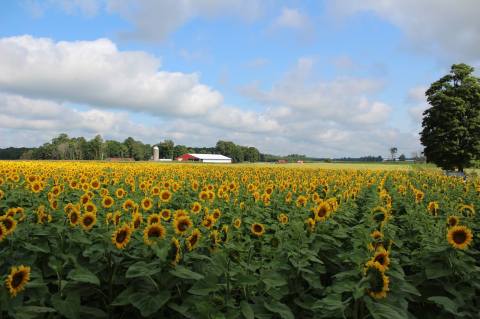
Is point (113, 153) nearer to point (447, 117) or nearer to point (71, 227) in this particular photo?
point (447, 117)

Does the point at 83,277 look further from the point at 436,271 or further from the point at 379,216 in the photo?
the point at 379,216

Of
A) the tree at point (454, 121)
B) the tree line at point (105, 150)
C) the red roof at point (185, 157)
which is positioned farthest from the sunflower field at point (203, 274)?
the red roof at point (185, 157)

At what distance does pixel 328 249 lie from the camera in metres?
5.73

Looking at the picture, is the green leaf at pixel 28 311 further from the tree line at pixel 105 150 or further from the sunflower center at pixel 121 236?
the tree line at pixel 105 150

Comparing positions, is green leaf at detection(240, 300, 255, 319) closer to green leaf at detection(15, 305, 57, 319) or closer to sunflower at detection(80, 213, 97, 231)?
green leaf at detection(15, 305, 57, 319)

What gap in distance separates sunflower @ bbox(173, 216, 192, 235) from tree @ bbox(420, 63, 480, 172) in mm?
47434

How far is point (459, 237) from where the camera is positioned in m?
4.61

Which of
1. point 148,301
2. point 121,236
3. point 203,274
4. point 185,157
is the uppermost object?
point 185,157

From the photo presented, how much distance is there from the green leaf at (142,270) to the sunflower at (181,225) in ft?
2.22

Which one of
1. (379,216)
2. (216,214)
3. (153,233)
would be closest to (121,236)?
(153,233)

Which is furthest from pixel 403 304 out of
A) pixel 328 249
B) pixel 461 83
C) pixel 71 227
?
pixel 461 83

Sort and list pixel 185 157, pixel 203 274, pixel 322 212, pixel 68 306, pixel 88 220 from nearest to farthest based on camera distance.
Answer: pixel 68 306, pixel 203 274, pixel 88 220, pixel 322 212, pixel 185 157

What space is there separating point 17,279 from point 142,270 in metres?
0.97

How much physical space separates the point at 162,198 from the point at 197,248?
3.42 m
